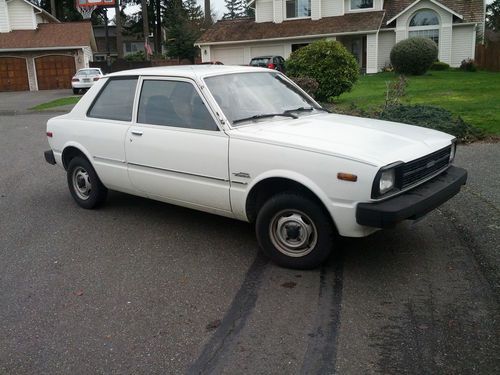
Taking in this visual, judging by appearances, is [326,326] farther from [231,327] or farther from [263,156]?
[263,156]

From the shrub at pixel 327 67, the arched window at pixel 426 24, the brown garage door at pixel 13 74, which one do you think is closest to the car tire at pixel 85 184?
the shrub at pixel 327 67

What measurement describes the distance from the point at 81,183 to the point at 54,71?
113ft

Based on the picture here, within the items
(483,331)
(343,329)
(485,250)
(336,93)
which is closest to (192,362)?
(343,329)

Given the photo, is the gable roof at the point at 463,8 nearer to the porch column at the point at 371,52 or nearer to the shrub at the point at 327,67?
the porch column at the point at 371,52

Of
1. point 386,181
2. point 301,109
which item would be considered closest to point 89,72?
point 301,109

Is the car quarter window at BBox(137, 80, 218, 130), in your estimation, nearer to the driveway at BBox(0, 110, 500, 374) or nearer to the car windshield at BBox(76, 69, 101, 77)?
the driveway at BBox(0, 110, 500, 374)

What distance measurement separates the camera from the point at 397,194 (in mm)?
4215

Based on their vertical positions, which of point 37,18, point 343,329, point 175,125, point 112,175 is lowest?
point 343,329

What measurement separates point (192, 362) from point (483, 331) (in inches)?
73.9

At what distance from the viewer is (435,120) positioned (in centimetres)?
966

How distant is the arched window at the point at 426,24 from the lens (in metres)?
33.2

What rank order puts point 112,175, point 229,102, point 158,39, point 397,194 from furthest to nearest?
point 158,39 < point 112,175 < point 229,102 < point 397,194

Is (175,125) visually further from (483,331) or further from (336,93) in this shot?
(336,93)

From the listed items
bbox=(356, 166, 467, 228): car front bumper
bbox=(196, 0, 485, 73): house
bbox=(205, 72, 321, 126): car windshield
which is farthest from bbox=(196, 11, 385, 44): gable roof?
bbox=(356, 166, 467, 228): car front bumper
